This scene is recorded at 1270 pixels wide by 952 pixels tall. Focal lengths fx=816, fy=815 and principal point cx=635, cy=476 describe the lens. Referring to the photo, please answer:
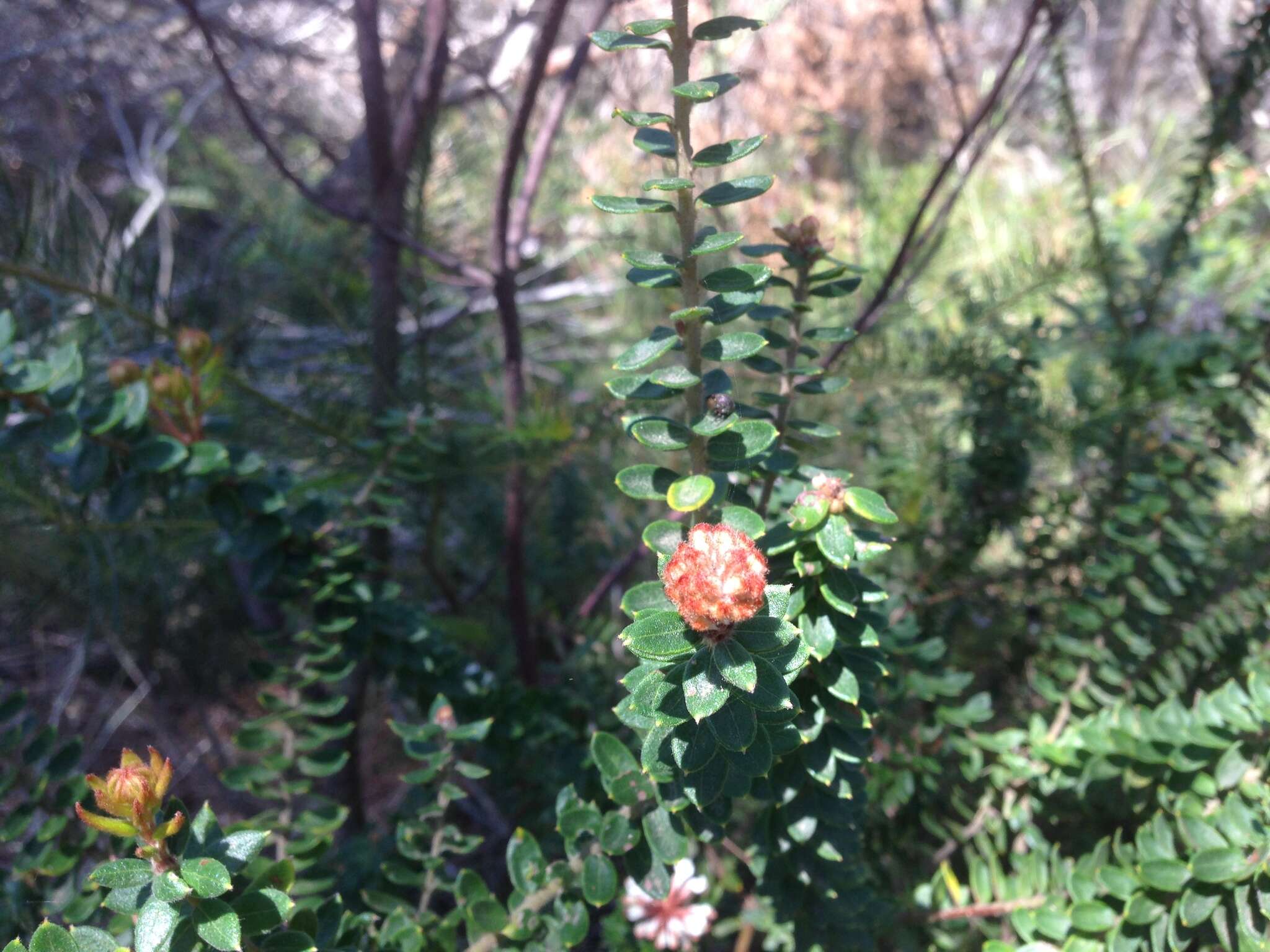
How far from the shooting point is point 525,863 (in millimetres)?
630

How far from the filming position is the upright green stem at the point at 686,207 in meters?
0.51

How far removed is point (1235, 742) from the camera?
63cm

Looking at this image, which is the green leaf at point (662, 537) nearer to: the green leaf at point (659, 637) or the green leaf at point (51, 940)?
the green leaf at point (659, 637)

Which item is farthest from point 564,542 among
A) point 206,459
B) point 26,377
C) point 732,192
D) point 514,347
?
point 732,192

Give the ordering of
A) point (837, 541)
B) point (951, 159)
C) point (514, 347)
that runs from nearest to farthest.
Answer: point (837, 541) < point (951, 159) < point (514, 347)

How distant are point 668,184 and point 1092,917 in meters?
0.64

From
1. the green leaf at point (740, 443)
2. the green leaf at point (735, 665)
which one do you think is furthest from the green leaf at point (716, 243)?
the green leaf at point (735, 665)

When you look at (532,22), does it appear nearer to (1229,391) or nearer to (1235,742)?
(1229,391)

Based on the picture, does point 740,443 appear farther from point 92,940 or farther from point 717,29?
point 92,940

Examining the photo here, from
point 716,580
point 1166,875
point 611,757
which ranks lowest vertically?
point 1166,875

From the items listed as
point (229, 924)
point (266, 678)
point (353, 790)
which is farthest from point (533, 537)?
point (229, 924)

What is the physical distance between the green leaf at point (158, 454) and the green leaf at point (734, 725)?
0.55m

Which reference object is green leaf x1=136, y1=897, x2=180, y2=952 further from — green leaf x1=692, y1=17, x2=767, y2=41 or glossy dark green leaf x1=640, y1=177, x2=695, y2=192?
green leaf x1=692, y1=17, x2=767, y2=41

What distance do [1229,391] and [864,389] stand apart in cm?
46
